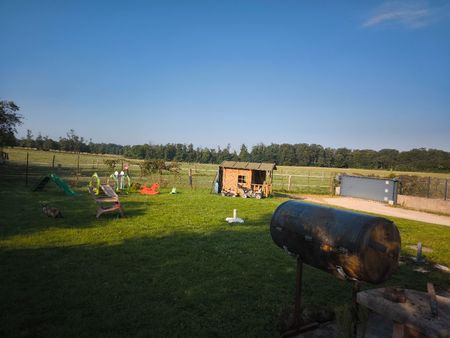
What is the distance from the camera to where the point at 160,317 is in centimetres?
509

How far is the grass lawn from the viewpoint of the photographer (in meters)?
4.90

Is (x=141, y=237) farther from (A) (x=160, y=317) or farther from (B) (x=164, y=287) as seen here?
(A) (x=160, y=317)

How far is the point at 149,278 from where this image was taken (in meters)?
6.74

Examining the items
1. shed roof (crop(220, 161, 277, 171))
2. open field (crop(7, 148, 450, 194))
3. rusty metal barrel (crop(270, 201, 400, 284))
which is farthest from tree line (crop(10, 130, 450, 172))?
rusty metal barrel (crop(270, 201, 400, 284))

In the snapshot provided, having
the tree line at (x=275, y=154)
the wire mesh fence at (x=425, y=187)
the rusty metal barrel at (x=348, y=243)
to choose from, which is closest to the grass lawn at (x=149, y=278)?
the rusty metal barrel at (x=348, y=243)

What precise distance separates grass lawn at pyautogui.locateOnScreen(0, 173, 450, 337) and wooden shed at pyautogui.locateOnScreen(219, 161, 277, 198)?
11434 mm

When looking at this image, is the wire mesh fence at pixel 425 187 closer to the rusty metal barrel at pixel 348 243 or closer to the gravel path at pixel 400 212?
the gravel path at pixel 400 212

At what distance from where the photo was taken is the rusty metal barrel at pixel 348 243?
379cm

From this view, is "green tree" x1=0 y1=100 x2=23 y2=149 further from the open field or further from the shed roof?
the shed roof

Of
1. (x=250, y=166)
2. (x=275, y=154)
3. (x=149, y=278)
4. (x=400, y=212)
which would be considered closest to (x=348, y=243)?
(x=149, y=278)

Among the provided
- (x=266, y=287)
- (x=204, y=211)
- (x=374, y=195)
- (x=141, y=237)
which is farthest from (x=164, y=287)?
(x=374, y=195)

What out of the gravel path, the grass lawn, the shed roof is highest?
the shed roof

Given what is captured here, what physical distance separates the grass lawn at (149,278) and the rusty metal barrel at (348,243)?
1.61m

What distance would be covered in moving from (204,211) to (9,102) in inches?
1385
